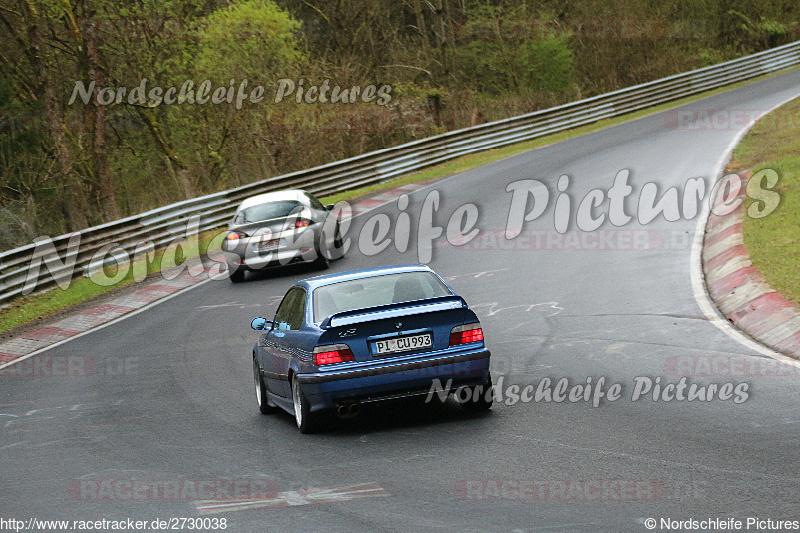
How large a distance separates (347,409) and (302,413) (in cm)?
41

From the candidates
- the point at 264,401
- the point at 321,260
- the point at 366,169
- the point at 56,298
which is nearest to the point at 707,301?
the point at 264,401

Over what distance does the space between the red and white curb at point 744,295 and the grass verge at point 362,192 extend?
4.03 ft

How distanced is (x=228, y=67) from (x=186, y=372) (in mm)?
24408

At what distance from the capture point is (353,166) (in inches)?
1172

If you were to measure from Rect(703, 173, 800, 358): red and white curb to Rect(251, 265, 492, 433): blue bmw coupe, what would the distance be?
3339 millimetres

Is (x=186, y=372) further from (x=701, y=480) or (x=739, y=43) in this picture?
(x=739, y=43)

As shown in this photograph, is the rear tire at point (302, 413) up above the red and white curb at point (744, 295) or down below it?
above

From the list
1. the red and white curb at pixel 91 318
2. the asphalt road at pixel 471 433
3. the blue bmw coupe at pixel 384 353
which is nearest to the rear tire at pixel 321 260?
the red and white curb at pixel 91 318

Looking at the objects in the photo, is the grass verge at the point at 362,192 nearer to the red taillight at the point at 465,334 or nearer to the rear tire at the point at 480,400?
the rear tire at the point at 480,400

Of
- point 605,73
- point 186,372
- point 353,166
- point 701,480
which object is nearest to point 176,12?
point 353,166

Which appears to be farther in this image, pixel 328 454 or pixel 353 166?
pixel 353 166

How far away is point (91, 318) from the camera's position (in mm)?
18125

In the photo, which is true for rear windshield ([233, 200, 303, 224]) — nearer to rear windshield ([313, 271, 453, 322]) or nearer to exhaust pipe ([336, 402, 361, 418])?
rear windshield ([313, 271, 453, 322])

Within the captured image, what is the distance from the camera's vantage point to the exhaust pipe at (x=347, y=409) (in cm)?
848
